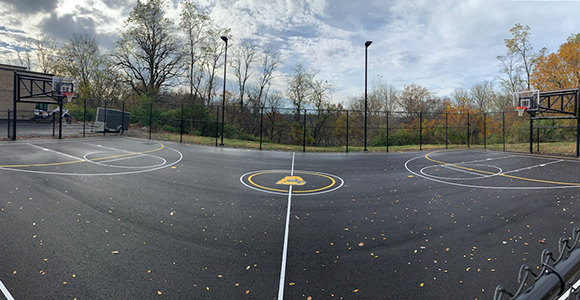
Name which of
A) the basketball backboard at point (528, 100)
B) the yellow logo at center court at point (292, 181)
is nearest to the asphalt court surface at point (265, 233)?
the yellow logo at center court at point (292, 181)

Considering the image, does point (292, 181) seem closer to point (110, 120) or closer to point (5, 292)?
point (5, 292)

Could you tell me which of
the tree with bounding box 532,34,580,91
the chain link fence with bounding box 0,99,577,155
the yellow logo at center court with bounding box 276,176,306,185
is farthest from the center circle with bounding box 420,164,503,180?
the tree with bounding box 532,34,580,91

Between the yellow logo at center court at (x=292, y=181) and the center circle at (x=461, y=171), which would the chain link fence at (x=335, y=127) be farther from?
the yellow logo at center court at (x=292, y=181)

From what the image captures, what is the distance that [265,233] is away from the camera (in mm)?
5305

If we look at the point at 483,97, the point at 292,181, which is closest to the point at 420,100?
the point at 483,97

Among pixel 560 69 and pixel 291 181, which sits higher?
pixel 560 69

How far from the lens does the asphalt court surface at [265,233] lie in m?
3.69

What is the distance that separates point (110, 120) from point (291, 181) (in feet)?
66.7

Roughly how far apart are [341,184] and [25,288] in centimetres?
772

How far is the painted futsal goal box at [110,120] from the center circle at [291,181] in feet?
59.6

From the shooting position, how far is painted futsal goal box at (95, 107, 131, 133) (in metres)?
23.0

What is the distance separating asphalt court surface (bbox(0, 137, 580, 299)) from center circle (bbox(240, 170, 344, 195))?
7 centimetres

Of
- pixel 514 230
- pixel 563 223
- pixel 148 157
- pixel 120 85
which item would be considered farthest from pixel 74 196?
pixel 120 85

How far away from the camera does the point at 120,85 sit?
3472 cm
